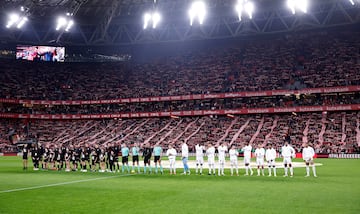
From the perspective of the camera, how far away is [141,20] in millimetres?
62406

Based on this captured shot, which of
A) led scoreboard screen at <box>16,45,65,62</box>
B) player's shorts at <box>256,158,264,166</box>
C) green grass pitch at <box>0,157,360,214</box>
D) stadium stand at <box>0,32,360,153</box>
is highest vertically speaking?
led scoreboard screen at <box>16,45,65,62</box>

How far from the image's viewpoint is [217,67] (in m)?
67.2

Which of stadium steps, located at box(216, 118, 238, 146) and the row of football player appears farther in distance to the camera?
stadium steps, located at box(216, 118, 238, 146)

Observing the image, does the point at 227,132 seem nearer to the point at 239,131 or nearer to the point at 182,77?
the point at 239,131

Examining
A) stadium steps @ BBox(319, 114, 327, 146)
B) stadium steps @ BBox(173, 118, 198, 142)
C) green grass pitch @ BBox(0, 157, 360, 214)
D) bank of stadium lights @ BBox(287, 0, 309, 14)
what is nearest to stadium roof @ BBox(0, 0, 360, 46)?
bank of stadium lights @ BBox(287, 0, 309, 14)

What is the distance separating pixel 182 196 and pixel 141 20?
51.4m

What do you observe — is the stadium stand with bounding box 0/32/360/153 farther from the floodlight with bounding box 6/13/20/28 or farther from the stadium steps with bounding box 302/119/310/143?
the floodlight with bounding box 6/13/20/28

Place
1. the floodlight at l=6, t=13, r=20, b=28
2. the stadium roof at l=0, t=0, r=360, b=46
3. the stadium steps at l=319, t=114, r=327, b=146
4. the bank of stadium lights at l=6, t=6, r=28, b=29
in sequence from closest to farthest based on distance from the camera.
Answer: the stadium steps at l=319, t=114, r=327, b=146 < the floodlight at l=6, t=13, r=20, b=28 < the bank of stadium lights at l=6, t=6, r=28, b=29 < the stadium roof at l=0, t=0, r=360, b=46

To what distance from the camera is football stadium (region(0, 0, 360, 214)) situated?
51.6 meters

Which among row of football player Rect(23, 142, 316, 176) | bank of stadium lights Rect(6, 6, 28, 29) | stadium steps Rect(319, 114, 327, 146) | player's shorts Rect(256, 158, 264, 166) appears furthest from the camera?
bank of stadium lights Rect(6, 6, 28, 29)

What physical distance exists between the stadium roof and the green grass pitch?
38904 mm

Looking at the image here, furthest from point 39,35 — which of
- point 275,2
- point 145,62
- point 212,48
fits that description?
point 275,2

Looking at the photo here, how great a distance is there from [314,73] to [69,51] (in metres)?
48.8

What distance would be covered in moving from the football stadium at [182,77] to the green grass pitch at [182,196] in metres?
15.3
